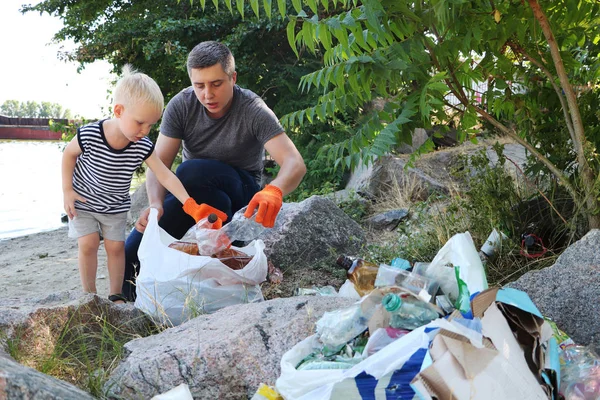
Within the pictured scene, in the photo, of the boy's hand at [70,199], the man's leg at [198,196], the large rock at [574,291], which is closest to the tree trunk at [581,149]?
the large rock at [574,291]

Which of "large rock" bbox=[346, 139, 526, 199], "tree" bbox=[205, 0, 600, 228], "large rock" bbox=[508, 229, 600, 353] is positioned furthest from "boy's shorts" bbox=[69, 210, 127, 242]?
"large rock" bbox=[346, 139, 526, 199]

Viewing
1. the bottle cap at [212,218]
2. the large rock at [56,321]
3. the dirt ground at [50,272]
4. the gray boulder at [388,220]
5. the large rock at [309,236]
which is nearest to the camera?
the large rock at [56,321]

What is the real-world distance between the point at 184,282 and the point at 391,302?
56.0 inches

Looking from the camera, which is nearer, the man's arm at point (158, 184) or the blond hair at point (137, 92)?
the blond hair at point (137, 92)

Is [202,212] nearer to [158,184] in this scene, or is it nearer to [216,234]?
[216,234]

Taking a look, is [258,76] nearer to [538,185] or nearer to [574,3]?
[538,185]

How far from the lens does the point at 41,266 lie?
22.0 feet

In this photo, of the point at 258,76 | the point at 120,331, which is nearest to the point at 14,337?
the point at 120,331

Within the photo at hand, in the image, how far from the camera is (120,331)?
2926 mm

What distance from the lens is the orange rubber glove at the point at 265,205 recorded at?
10.8 feet

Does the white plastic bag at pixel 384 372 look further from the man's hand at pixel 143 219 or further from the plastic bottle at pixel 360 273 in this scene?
the man's hand at pixel 143 219

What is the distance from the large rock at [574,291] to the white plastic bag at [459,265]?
410 mm

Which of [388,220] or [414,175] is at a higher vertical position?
[414,175]

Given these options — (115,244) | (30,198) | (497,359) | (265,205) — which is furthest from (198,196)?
(30,198)
